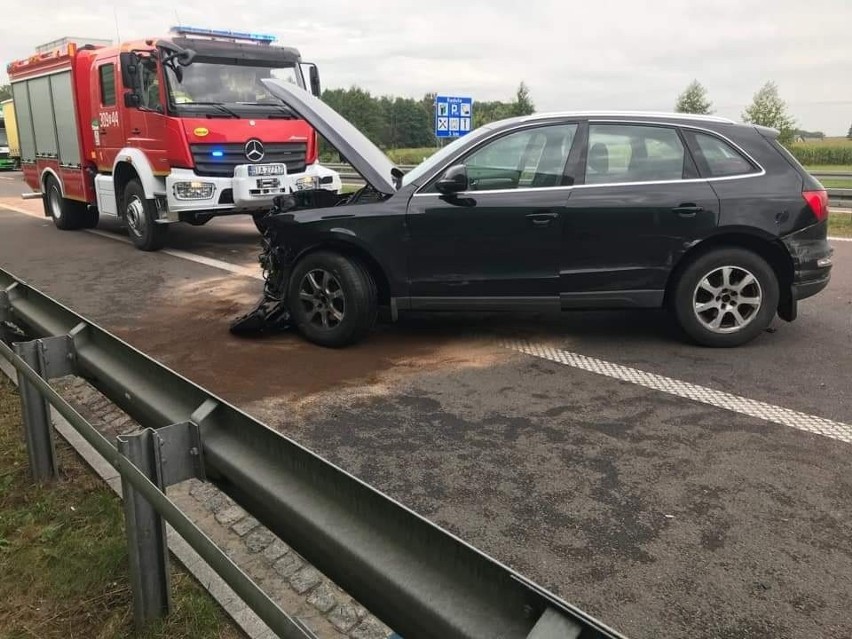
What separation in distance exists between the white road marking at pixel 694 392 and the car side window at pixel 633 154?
1304mm

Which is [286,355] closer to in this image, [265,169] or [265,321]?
[265,321]

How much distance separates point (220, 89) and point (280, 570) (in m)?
8.42

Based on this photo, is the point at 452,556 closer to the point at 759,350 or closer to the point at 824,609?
the point at 824,609

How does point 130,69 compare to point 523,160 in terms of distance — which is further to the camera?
point 130,69

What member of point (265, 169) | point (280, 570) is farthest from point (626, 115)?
point (265, 169)

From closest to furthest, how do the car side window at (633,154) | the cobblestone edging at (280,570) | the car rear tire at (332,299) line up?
the cobblestone edging at (280,570), the car side window at (633,154), the car rear tire at (332,299)

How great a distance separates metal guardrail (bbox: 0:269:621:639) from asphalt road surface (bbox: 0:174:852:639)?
4.18ft

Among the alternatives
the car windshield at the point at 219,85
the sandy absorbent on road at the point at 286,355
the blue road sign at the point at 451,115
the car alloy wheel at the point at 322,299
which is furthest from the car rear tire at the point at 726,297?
the blue road sign at the point at 451,115

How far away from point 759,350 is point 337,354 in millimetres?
3150

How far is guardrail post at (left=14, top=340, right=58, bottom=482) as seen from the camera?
3277 millimetres

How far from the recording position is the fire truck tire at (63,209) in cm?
1282

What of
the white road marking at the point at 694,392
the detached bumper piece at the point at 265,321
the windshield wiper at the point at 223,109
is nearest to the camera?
the white road marking at the point at 694,392

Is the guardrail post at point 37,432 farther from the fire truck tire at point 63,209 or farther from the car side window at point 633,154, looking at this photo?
the fire truck tire at point 63,209

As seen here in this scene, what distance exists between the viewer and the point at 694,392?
459cm
